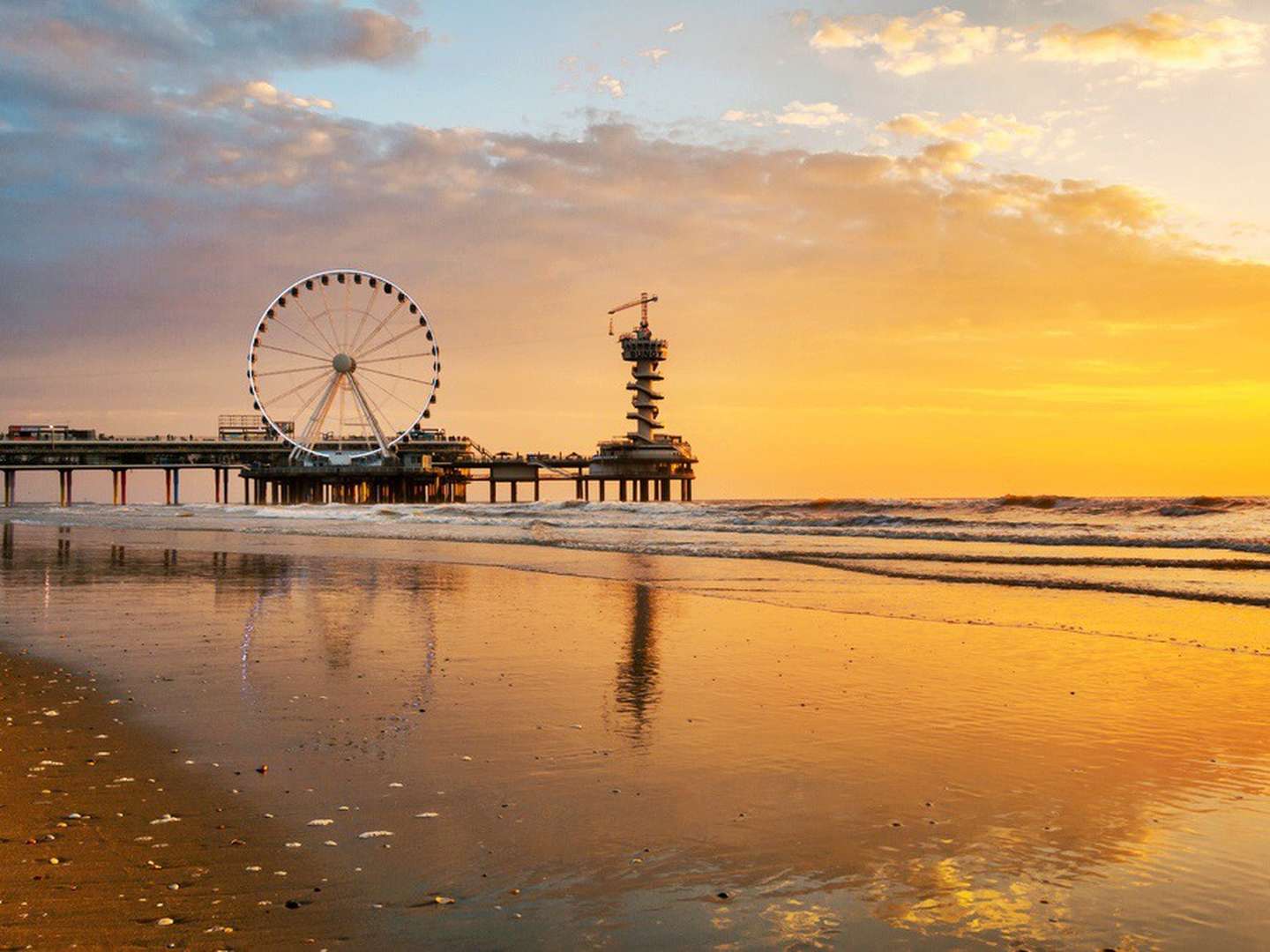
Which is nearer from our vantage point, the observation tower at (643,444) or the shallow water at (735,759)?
the shallow water at (735,759)

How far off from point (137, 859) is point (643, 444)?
99.6 meters

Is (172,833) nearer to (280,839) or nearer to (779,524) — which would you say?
(280,839)

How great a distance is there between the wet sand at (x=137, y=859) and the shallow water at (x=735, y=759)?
0.19 m

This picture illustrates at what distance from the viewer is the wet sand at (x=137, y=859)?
3785 millimetres

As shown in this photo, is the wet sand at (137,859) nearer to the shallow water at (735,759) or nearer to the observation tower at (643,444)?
the shallow water at (735,759)

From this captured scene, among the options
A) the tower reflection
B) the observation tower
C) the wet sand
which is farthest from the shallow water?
the observation tower

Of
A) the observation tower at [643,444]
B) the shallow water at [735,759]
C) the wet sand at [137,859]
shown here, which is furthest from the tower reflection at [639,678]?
the observation tower at [643,444]

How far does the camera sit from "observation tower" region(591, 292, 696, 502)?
103 meters

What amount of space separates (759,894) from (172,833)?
2563 millimetres

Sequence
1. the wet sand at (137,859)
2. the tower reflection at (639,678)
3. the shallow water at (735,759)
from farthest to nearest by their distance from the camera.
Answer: the tower reflection at (639,678) → the shallow water at (735,759) → the wet sand at (137,859)

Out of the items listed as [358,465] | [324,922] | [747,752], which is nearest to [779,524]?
[747,752]

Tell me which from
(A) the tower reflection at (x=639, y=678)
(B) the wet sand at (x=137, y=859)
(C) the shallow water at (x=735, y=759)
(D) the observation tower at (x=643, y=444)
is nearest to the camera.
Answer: (B) the wet sand at (x=137, y=859)

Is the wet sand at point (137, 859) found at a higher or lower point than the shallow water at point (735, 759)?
higher

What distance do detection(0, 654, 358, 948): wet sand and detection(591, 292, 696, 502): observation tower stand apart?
96.8 m
